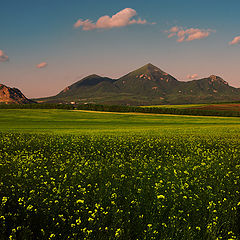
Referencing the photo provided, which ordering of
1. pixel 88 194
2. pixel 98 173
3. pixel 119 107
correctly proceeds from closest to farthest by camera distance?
pixel 88 194
pixel 98 173
pixel 119 107

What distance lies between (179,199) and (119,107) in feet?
369

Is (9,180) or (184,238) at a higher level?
(9,180)

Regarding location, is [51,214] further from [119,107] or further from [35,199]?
[119,107]

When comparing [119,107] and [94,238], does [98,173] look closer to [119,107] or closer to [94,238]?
[94,238]

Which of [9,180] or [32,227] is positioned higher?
[9,180]

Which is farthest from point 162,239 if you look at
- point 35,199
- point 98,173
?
point 98,173

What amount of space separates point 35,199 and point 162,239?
13.1ft

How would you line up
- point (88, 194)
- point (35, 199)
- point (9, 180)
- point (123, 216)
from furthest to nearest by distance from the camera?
point (9, 180), point (88, 194), point (35, 199), point (123, 216)

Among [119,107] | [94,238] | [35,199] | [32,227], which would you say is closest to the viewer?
[94,238]

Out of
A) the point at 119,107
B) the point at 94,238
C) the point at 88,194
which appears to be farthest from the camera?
the point at 119,107

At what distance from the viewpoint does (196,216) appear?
21.7 ft

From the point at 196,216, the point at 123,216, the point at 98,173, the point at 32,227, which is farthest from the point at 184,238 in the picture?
the point at 98,173

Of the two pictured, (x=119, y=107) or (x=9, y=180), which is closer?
(x=9, y=180)

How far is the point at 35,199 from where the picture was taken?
707 centimetres
